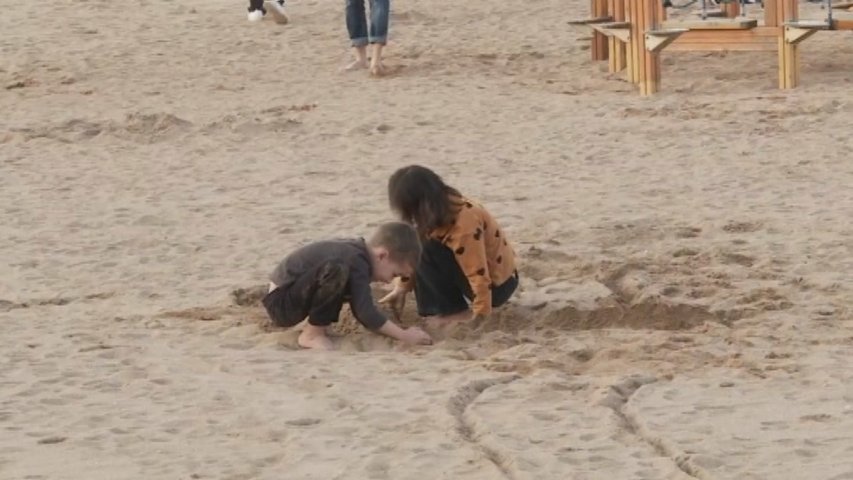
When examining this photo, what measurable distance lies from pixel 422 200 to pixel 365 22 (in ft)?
26.8

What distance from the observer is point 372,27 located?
14.0 metres

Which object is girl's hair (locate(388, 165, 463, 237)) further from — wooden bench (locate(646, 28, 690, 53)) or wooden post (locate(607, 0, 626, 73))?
wooden post (locate(607, 0, 626, 73))

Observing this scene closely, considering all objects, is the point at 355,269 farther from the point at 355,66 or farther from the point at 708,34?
the point at 355,66

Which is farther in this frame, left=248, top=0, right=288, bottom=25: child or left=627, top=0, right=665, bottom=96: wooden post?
left=248, top=0, right=288, bottom=25: child

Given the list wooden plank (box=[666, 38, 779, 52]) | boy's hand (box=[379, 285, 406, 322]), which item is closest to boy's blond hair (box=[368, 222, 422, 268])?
boy's hand (box=[379, 285, 406, 322])

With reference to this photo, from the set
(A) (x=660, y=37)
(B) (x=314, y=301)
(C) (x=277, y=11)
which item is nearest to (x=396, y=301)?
(B) (x=314, y=301)

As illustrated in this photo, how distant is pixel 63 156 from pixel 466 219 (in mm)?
5362

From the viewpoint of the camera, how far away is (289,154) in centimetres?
1094

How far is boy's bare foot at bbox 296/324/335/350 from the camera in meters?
6.23

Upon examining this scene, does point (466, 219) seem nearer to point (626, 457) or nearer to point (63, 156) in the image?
point (626, 457)

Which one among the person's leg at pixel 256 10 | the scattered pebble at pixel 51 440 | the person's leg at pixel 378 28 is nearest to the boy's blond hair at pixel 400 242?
the scattered pebble at pixel 51 440

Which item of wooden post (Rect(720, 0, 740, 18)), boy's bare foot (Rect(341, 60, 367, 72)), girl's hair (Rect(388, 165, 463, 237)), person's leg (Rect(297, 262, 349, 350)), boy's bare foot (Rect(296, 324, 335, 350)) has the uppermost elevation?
girl's hair (Rect(388, 165, 463, 237))

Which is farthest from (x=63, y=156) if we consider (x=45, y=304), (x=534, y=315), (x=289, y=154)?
(x=534, y=315)

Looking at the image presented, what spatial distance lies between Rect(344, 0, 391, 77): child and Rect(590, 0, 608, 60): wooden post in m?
1.91
